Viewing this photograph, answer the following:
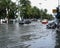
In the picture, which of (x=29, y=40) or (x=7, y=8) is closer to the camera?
(x=29, y=40)

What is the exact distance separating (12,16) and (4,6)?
669 cm

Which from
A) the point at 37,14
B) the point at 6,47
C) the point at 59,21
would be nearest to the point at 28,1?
the point at 37,14

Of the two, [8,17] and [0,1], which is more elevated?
[0,1]

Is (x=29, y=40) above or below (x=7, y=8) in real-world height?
below

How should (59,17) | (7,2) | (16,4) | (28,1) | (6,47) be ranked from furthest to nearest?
(28,1) → (16,4) → (7,2) → (59,17) → (6,47)

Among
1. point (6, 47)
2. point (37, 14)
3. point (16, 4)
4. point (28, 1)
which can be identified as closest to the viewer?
point (6, 47)

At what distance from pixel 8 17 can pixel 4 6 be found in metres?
4.28

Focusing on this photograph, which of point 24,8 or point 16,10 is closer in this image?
point 16,10

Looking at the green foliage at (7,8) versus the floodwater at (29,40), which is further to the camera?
the green foliage at (7,8)

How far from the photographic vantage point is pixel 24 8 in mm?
103500

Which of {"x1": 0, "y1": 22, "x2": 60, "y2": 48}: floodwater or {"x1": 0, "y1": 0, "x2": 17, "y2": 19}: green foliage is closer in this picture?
{"x1": 0, "y1": 22, "x2": 60, "y2": 48}: floodwater

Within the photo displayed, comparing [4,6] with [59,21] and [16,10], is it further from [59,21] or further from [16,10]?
[59,21]

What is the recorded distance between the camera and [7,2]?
9025 centimetres

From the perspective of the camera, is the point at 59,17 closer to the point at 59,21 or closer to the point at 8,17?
the point at 59,21
